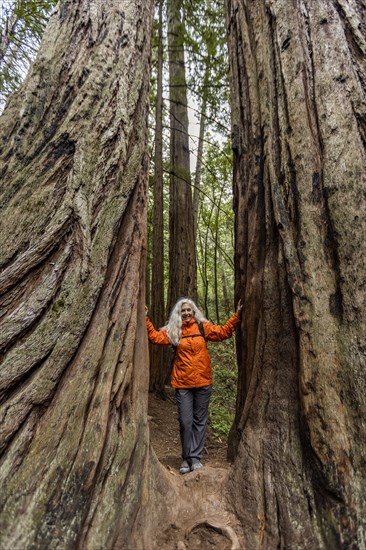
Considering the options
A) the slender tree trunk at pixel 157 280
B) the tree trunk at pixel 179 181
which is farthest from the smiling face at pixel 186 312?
the tree trunk at pixel 179 181

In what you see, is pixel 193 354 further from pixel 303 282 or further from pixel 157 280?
pixel 157 280

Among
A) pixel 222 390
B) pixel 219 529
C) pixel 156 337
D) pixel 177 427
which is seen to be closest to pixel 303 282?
pixel 219 529

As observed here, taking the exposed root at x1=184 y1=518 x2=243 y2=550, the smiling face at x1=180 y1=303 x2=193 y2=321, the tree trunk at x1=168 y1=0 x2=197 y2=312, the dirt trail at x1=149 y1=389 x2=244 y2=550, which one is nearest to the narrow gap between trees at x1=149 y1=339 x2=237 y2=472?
the dirt trail at x1=149 y1=389 x2=244 y2=550

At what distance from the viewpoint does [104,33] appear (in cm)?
Answer: 323

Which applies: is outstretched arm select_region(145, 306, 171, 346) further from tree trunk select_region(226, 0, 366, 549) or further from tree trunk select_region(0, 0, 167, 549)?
tree trunk select_region(226, 0, 366, 549)

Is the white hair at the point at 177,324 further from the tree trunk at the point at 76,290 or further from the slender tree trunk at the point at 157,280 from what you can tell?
the slender tree trunk at the point at 157,280

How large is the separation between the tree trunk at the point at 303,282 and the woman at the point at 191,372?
392 mm

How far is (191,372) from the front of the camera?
3338 mm

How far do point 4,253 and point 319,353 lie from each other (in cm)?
217

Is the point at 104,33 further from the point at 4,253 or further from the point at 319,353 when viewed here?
the point at 319,353

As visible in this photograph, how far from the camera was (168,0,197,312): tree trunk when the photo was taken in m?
6.40

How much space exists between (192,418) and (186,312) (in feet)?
3.47

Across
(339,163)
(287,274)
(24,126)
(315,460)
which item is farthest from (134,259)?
(315,460)

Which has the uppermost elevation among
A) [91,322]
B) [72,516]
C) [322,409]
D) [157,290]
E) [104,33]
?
[104,33]
